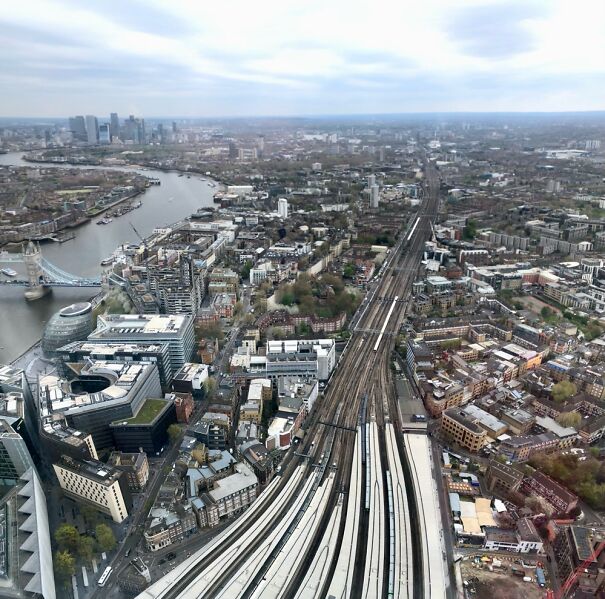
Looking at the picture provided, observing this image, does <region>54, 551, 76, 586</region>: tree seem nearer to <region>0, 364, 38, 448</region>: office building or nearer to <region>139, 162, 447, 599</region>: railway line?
<region>139, 162, 447, 599</region>: railway line

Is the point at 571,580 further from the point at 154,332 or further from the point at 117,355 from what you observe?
the point at 154,332

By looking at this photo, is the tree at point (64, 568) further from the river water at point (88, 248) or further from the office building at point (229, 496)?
the river water at point (88, 248)

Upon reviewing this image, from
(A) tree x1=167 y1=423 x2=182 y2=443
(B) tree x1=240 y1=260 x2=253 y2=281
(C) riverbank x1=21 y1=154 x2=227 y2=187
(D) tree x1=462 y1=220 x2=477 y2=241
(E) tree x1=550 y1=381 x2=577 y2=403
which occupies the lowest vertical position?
(A) tree x1=167 y1=423 x2=182 y2=443

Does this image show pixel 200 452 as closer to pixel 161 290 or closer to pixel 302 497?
pixel 302 497

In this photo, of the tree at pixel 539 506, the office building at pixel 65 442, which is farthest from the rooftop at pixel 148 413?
Answer: the tree at pixel 539 506

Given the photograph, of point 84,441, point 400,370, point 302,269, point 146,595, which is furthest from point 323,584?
point 302,269

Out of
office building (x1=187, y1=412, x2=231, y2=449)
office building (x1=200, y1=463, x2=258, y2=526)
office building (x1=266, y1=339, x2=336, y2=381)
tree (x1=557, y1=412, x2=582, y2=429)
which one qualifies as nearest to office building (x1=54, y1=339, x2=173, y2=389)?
office building (x1=187, y1=412, x2=231, y2=449)

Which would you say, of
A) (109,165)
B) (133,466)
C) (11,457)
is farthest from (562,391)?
(109,165)
